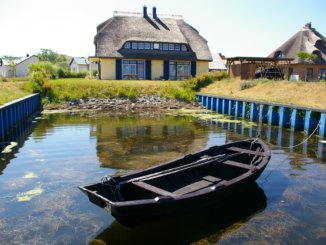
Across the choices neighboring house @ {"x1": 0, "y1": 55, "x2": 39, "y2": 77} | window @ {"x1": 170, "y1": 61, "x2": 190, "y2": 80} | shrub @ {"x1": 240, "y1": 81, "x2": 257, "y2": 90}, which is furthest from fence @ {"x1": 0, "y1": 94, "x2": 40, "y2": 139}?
neighboring house @ {"x1": 0, "y1": 55, "x2": 39, "y2": 77}

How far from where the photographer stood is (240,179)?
21.7 ft

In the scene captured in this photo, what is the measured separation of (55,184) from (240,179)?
4.77 m

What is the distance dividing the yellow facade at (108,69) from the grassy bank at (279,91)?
11478 mm

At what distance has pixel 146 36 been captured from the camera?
36312 mm

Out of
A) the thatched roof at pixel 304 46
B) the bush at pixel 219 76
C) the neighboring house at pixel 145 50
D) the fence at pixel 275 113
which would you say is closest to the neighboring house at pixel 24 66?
the neighboring house at pixel 145 50

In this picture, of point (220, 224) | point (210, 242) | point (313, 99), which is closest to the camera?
point (210, 242)

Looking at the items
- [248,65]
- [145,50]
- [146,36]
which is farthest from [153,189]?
[146,36]

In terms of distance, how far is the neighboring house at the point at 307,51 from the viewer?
3988cm

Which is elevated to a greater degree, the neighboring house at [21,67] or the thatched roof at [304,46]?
the thatched roof at [304,46]

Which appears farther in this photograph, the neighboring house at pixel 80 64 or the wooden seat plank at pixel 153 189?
the neighboring house at pixel 80 64

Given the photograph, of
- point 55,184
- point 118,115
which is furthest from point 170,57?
point 55,184

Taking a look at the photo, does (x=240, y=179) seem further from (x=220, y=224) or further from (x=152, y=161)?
(x=152, y=161)

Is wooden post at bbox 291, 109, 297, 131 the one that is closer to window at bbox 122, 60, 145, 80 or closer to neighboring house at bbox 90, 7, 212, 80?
neighboring house at bbox 90, 7, 212, 80

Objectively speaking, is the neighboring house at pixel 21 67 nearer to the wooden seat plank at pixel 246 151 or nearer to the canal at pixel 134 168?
the canal at pixel 134 168
